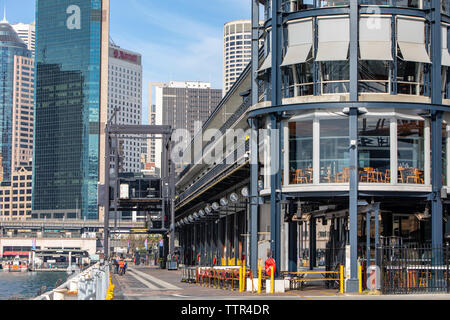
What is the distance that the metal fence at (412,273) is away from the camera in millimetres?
31281

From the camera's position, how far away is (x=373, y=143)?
3703 cm

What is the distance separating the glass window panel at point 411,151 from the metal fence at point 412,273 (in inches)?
164

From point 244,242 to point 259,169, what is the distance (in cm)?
2156

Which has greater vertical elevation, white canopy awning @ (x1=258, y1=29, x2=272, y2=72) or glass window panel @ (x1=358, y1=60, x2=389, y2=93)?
white canopy awning @ (x1=258, y1=29, x2=272, y2=72)

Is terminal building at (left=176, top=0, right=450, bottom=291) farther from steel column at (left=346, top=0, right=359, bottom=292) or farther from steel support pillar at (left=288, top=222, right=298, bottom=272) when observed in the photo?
steel support pillar at (left=288, top=222, right=298, bottom=272)

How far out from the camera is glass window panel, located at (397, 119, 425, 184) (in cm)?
3688

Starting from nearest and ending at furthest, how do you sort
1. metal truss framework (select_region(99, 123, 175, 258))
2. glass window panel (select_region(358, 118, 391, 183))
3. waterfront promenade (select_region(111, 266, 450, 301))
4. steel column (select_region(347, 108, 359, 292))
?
waterfront promenade (select_region(111, 266, 450, 301)) → steel column (select_region(347, 108, 359, 292)) → glass window panel (select_region(358, 118, 391, 183)) → metal truss framework (select_region(99, 123, 175, 258))

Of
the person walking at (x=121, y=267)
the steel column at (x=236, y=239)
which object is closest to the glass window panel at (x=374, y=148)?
the steel column at (x=236, y=239)

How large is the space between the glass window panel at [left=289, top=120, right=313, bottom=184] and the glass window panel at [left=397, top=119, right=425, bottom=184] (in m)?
4.32

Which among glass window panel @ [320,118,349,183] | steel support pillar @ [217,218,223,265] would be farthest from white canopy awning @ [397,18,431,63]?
steel support pillar @ [217,218,223,265]

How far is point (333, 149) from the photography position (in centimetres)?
3716

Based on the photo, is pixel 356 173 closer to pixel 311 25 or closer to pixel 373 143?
pixel 373 143
